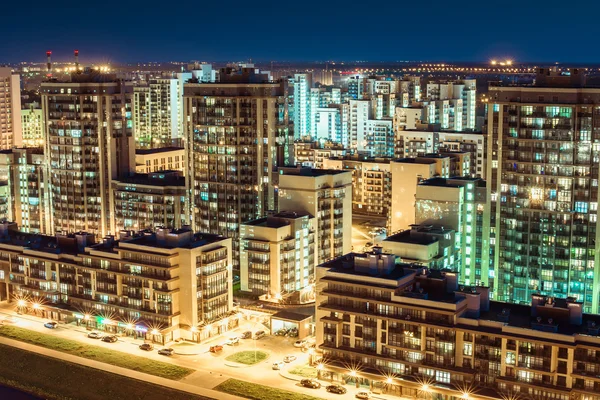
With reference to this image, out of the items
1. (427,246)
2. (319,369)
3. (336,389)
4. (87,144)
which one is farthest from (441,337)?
(87,144)

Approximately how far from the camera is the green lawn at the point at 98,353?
71.9 metres

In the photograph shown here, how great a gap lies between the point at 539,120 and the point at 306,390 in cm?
3425

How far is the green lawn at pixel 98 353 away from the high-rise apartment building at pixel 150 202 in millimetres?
29193

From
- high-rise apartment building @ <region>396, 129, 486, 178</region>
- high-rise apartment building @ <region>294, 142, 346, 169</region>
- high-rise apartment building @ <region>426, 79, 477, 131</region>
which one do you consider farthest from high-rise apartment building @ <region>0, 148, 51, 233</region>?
high-rise apartment building @ <region>426, 79, 477, 131</region>

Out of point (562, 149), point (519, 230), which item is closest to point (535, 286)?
point (519, 230)

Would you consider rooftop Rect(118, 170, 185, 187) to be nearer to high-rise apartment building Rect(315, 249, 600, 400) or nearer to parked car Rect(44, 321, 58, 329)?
parked car Rect(44, 321, 58, 329)

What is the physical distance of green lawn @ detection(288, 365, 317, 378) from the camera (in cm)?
7025

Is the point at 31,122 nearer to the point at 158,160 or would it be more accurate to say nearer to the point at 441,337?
the point at 158,160

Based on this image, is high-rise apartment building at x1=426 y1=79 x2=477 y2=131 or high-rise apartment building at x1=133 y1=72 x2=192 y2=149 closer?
high-rise apartment building at x1=426 y1=79 x2=477 y2=131

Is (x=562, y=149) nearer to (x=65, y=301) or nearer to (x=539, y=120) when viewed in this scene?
(x=539, y=120)

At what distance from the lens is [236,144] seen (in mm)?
103812

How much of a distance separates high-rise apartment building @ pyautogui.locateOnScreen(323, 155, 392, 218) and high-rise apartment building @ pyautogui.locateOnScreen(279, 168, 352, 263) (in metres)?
37.9

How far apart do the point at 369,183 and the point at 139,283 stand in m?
66.0

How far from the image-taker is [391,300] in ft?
221
